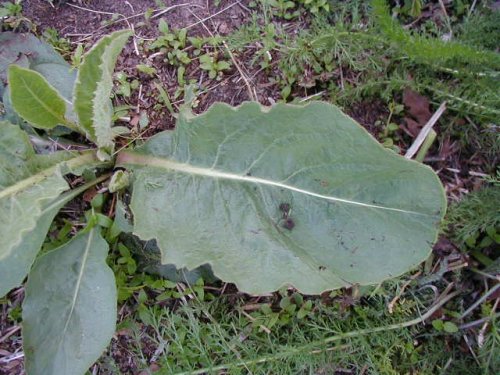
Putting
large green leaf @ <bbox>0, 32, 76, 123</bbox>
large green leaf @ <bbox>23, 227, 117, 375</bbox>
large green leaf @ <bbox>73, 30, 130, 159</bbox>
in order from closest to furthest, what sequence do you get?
1. large green leaf @ <bbox>73, 30, 130, 159</bbox>
2. large green leaf @ <bbox>23, 227, 117, 375</bbox>
3. large green leaf @ <bbox>0, 32, 76, 123</bbox>

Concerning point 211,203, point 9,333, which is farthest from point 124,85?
point 9,333

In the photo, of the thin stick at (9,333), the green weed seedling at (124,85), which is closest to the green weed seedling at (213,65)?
the green weed seedling at (124,85)

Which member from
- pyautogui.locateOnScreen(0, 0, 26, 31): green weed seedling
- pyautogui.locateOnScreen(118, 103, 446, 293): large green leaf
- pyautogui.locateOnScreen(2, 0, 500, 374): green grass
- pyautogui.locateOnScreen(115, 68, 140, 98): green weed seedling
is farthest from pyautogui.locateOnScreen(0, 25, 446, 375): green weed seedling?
pyautogui.locateOnScreen(0, 0, 26, 31): green weed seedling

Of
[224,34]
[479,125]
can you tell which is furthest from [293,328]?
[224,34]

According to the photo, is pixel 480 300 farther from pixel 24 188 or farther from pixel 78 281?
pixel 24 188

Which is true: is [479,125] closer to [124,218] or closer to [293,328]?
[293,328]

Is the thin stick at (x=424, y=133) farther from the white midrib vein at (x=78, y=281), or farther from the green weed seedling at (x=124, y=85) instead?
the white midrib vein at (x=78, y=281)

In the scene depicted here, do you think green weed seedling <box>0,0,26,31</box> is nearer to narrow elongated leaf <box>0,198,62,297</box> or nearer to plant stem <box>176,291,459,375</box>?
narrow elongated leaf <box>0,198,62,297</box>
